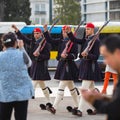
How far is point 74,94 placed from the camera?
965 centimetres

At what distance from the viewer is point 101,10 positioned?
332 ft

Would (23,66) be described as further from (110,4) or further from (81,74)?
(110,4)

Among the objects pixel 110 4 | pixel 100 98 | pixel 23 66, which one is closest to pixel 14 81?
pixel 23 66

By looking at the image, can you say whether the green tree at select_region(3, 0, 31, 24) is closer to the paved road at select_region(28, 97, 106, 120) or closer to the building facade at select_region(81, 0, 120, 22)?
the paved road at select_region(28, 97, 106, 120)

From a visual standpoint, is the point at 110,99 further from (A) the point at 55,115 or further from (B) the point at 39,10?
(B) the point at 39,10

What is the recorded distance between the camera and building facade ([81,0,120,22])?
98438 millimetres

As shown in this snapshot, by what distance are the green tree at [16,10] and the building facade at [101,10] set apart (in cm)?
4969

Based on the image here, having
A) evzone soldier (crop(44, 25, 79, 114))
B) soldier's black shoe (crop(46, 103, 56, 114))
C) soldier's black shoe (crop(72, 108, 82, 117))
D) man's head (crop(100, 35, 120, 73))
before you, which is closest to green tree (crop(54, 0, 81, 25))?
soldier's black shoe (crop(46, 103, 56, 114))

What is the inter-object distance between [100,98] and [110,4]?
317 feet

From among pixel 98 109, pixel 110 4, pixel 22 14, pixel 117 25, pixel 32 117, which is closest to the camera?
pixel 98 109

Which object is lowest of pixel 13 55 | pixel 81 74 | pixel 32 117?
pixel 32 117

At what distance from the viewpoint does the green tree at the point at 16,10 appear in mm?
47581

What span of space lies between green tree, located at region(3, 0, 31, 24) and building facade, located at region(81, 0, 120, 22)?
163 ft

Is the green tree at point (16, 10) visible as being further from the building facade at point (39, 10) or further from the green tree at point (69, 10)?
the building facade at point (39, 10)
